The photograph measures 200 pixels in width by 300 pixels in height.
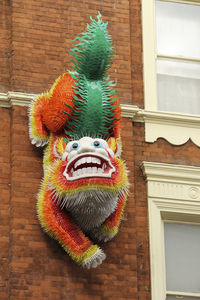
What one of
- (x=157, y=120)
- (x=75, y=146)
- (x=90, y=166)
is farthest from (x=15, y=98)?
(x=157, y=120)

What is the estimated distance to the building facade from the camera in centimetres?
1483

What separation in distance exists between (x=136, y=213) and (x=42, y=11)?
10.8ft

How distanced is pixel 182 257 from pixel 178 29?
3744 millimetres

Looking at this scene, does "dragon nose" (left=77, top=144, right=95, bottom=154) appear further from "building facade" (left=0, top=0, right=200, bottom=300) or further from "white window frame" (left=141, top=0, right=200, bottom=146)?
"white window frame" (left=141, top=0, right=200, bottom=146)

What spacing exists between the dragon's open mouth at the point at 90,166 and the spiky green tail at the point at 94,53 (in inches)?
51.0

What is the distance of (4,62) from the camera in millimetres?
16188

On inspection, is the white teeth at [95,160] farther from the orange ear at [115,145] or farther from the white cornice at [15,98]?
the white cornice at [15,98]

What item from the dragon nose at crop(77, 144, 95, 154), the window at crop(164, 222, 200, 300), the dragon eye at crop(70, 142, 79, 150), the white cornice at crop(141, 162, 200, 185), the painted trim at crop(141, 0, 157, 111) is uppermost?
the painted trim at crop(141, 0, 157, 111)

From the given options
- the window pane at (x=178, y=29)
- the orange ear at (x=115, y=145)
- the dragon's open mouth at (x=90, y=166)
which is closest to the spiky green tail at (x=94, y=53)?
the orange ear at (x=115, y=145)

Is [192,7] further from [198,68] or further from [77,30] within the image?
[77,30]

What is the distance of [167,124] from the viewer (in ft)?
53.9

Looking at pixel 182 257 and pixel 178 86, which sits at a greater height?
pixel 178 86

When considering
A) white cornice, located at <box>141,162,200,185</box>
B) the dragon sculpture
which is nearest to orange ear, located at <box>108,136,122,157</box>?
the dragon sculpture

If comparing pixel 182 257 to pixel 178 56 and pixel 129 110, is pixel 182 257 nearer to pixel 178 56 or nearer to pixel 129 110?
pixel 129 110
